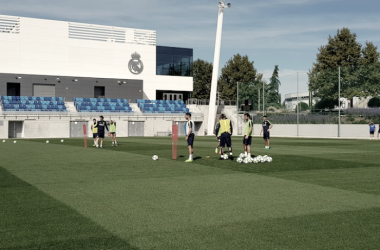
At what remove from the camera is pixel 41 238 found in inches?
247

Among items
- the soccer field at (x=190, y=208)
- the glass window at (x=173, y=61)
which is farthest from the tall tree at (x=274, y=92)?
the soccer field at (x=190, y=208)

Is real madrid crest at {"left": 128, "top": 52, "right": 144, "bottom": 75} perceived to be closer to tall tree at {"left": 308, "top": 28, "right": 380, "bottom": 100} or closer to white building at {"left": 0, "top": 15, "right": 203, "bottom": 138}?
white building at {"left": 0, "top": 15, "right": 203, "bottom": 138}

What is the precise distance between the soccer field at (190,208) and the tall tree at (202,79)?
6814cm

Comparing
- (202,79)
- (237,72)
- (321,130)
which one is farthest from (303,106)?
(202,79)

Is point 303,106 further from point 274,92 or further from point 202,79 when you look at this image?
point 202,79

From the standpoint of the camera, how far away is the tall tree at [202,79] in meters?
82.4

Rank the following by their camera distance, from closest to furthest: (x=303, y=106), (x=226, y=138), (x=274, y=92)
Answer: (x=226, y=138), (x=303, y=106), (x=274, y=92)

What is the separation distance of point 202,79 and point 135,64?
2165cm

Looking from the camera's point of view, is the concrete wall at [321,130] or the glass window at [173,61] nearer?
the concrete wall at [321,130]

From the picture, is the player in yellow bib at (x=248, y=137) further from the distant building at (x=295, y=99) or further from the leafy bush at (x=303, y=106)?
the leafy bush at (x=303, y=106)

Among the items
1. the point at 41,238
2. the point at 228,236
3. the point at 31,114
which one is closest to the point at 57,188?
the point at 41,238

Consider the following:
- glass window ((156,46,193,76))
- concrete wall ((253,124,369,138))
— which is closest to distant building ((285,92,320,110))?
concrete wall ((253,124,369,138))

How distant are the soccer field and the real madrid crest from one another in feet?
164

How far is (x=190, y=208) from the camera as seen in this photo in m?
8.35
